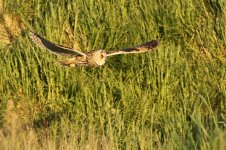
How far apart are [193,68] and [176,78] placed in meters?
0.24

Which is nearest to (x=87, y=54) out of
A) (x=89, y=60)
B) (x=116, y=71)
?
(x=89, y=60)

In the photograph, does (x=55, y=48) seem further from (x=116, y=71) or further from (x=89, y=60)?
(x=116, y=71)

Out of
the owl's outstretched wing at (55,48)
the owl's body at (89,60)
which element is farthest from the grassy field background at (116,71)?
the owl's outstretched wing at (55,48)

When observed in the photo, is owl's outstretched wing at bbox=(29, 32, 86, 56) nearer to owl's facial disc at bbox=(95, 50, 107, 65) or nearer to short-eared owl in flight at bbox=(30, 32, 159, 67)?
short-eared owl in flight at bbox=(30, 32, 159, 67)

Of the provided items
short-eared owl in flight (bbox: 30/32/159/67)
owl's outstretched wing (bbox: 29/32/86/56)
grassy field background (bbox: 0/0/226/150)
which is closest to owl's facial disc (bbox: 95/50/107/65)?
short-eared owl in flight (bbox: 30/32/159/67)

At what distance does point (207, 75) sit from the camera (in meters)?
8.73

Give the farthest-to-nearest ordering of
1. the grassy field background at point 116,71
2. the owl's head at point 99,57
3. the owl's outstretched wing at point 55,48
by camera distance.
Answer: the grassy field background at point 116,71 < the owl's head at point 99,57 < the owl's outstretched wing at point 55,48

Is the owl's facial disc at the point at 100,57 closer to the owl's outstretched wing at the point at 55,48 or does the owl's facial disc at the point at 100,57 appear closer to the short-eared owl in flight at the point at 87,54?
the short-eared owl in flight at the point at 87,54

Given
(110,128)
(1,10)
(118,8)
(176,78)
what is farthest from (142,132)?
(1,10)

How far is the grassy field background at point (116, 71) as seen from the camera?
8547 millimetres

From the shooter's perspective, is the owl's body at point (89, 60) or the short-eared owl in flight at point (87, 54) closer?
the short-eared owl in flight at point (87, 54)

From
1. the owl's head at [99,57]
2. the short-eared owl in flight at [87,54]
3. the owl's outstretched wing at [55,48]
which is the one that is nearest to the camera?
the owl's outstretched wing at [55,48]

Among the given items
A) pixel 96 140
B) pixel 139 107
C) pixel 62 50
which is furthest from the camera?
pixel 139 107

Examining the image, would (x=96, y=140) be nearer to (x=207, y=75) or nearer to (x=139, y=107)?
(x=139, y=107)
